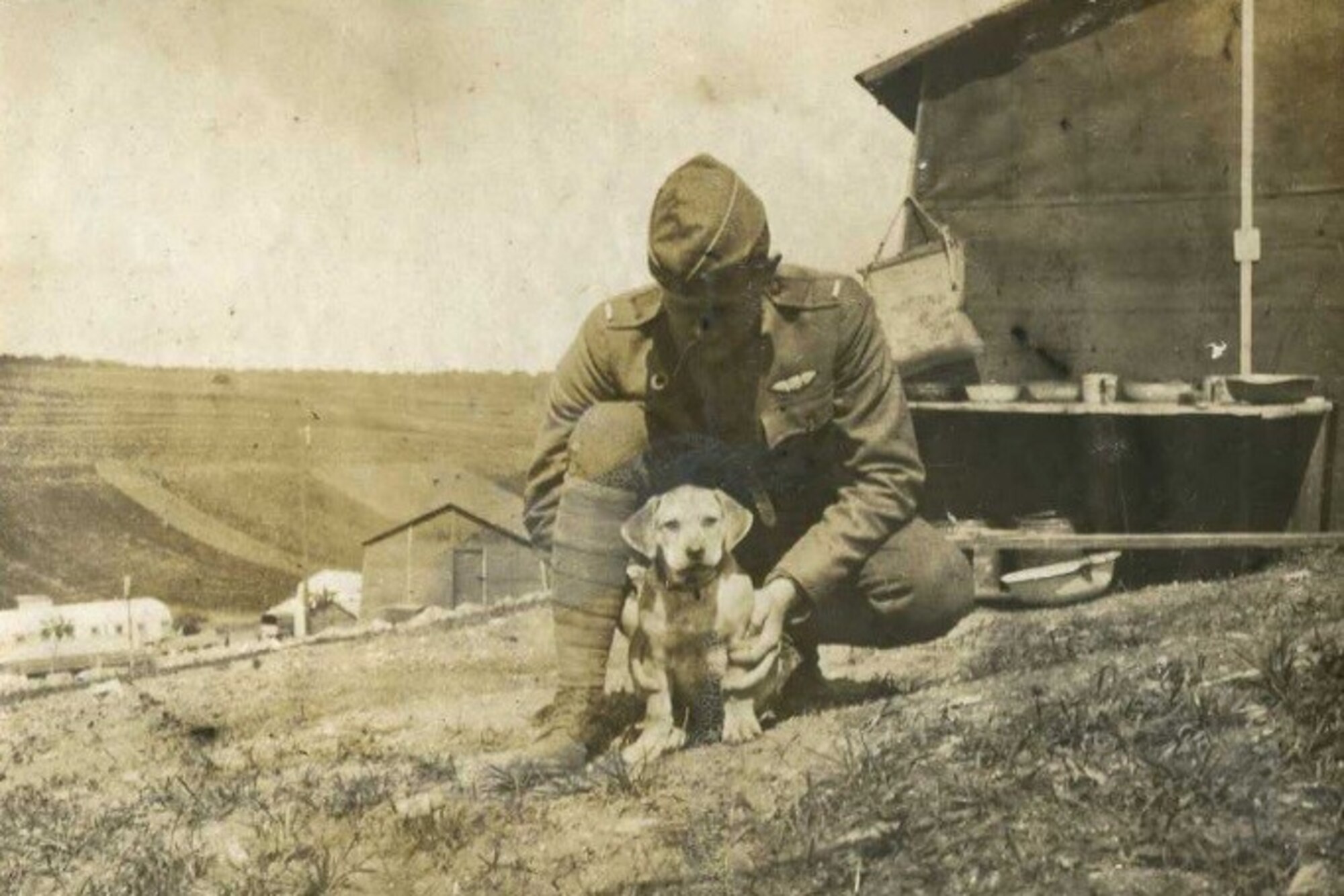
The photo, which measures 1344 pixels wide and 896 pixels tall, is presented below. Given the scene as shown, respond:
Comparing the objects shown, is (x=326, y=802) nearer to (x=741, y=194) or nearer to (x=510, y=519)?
(x=741, y=194)

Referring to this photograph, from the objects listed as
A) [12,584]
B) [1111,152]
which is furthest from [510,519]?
[1111,152]

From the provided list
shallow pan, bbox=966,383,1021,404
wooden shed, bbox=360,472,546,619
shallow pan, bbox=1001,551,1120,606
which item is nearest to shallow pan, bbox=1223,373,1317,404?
shallow pan, bbox=1001,551,1120,606

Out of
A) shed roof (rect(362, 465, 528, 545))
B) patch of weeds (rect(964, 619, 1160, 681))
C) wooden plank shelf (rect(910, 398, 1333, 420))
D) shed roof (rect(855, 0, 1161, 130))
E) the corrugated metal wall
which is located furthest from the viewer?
shed roof (rect(362, 465, 528, 545))

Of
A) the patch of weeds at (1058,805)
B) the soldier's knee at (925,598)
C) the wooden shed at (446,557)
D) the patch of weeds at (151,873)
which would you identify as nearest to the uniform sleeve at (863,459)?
the soldier's knee at (925,598)

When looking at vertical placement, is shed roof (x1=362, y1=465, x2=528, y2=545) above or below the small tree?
above

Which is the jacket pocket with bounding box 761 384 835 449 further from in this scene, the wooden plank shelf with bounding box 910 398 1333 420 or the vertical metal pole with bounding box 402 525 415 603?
the vertical metal pole with bounding box 402 525 415 603

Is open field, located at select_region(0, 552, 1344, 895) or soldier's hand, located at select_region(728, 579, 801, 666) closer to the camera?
open field, located at select_region(0, 552, 1344, 895)

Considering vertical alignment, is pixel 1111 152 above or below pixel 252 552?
above

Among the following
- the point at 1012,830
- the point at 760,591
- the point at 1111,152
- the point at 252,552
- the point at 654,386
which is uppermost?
the point at 1111,152
